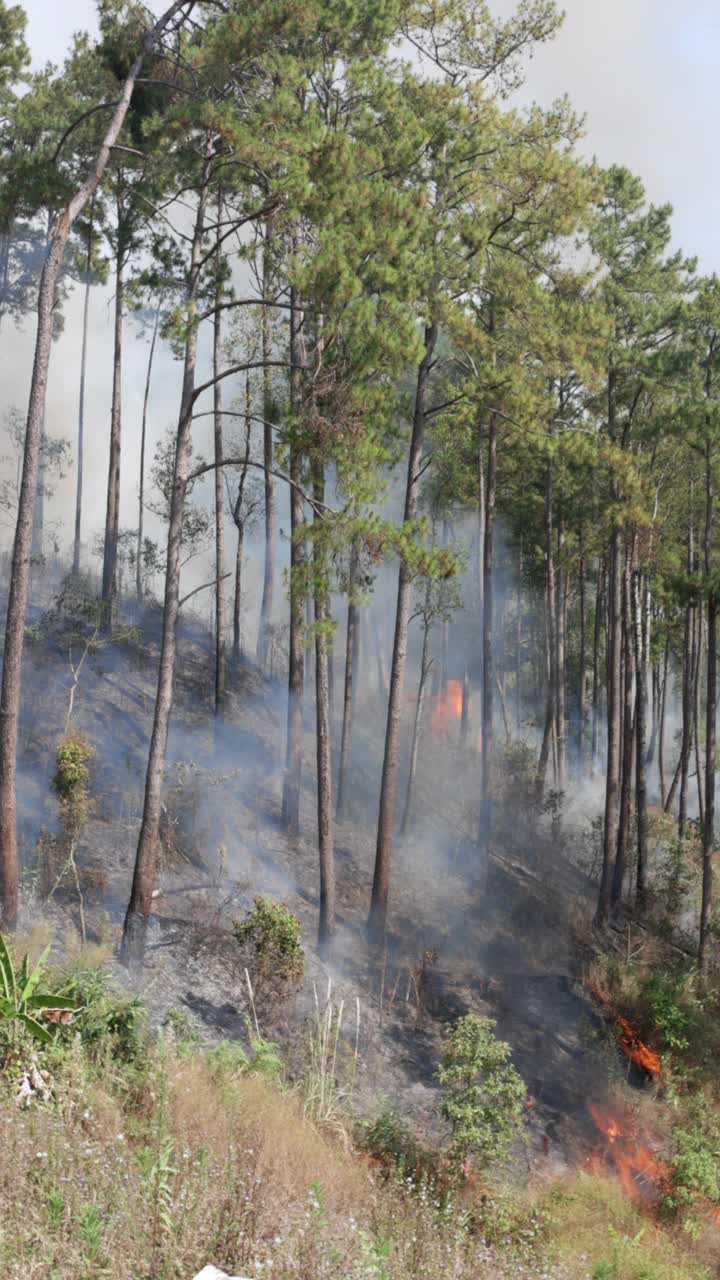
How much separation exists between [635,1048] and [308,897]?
595cm

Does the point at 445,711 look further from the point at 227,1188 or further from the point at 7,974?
the point at 227,1188

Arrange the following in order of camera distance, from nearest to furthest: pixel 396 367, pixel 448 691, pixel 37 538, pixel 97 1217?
pixel 97 1217, pixel 396 367, pixel 37 538, pixel 448 691

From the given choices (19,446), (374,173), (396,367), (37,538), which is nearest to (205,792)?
(396,367)

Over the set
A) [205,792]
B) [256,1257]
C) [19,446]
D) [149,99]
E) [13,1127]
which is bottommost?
[256,1257]

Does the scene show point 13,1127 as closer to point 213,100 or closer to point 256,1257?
point 256,1257

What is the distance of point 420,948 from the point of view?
675 inches

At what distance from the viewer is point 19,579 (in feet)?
38.6

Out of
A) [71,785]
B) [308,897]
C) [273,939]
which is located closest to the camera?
[273,939]

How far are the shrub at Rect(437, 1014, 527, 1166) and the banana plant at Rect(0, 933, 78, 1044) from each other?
4602 millimetres

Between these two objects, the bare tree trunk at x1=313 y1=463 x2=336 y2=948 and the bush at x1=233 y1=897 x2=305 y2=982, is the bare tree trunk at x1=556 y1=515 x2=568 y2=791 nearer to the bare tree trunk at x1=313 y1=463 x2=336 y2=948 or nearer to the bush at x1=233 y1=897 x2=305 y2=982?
the bare tree trunk at x1=313 y1=463 x2=336 y2=948

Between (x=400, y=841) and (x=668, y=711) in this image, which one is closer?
(x=400, y=841)

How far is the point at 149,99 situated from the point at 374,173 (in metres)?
3.93

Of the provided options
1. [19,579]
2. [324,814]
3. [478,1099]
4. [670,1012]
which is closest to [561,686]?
[670,1012]

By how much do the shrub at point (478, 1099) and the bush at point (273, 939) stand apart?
2.81 m
